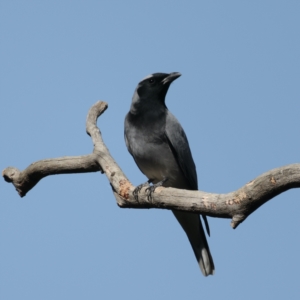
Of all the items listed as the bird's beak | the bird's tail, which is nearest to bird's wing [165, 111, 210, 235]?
the bird's tail

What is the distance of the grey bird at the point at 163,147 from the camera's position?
27.2 feet

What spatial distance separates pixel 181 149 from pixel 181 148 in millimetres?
14

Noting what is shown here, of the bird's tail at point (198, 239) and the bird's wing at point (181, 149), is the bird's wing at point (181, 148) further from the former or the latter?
the bird's tail at point (198, 239)

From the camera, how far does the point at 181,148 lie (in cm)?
834

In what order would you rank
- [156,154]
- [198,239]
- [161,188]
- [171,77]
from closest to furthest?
[161,188] → [156,154] → [198,239] → [171,77]

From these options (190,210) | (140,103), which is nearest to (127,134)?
(140,103)

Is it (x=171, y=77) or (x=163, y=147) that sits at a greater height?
(x=171, y=77)

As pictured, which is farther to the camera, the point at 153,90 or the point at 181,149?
the point at 153,90

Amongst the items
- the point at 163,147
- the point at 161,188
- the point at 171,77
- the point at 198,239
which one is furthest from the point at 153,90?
the point at 161,188

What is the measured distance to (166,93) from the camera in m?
8.89

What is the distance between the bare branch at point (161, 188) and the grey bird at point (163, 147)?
660 mm

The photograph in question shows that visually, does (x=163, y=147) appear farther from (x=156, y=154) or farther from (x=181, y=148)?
(x=181, y=148)

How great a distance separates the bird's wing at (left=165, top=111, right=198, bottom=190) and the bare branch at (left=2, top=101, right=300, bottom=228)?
3.15ft

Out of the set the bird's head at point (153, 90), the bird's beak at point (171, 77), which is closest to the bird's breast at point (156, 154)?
the bird's head at point (153, 90)
